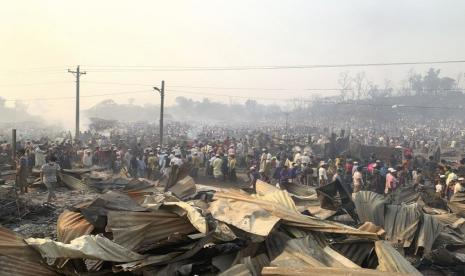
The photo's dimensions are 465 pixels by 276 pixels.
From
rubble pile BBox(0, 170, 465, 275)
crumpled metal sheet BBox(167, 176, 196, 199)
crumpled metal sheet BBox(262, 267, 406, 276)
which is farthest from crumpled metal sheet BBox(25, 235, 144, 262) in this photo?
crumpled metal sheet BBox(167, 176, 196, 199)

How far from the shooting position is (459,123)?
2087 inches

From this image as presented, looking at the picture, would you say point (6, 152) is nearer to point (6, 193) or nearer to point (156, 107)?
point (6, 193)

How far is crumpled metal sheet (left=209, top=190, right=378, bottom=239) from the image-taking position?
509 cm

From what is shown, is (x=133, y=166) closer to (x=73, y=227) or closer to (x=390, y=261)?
(x=73, y=227)

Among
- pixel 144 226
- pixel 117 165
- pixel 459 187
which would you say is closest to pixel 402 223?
pixel 144 226

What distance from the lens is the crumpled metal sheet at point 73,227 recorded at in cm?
560

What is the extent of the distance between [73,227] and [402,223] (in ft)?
16.1

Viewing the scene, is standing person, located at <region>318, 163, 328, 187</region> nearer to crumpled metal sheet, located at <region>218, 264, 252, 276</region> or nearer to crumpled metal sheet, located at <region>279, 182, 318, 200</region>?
crumpled metal sheet, located at <region>279, 182, 318, 200</region>

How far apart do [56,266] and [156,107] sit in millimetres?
84750

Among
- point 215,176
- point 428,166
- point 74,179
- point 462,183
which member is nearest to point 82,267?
point 74,179

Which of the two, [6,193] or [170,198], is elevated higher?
[170,198]

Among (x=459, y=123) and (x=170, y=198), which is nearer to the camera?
(x=170, y=198)

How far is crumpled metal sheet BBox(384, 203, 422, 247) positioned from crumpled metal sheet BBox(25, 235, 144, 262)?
424 centimetres

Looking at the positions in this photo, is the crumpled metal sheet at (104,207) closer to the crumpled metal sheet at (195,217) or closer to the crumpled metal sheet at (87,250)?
the crumpled metal sheet at (195,217)
